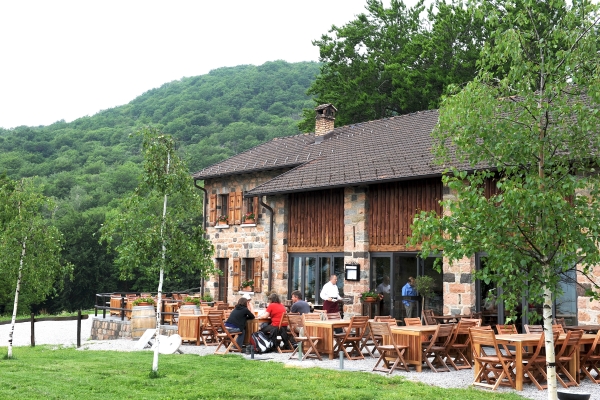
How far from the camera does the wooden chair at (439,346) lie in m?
11.3

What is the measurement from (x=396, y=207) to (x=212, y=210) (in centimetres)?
845

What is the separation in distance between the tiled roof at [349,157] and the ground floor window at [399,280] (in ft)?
6.79

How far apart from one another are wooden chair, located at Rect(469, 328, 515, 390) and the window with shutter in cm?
1097

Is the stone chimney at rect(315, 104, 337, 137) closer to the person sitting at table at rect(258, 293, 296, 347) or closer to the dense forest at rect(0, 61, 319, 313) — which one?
the person sitting at table at rect(258, 293, 296, 347)

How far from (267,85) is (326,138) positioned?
124 ft

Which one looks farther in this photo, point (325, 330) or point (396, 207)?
point (396, 207)

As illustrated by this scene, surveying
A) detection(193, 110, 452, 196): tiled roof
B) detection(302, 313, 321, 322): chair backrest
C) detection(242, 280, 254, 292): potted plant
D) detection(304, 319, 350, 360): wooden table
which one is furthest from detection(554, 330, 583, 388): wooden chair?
detection(242, 280, 254, 292): potted plant

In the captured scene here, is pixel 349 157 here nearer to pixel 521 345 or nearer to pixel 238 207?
pixel 238 207

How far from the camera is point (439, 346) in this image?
1173 cm

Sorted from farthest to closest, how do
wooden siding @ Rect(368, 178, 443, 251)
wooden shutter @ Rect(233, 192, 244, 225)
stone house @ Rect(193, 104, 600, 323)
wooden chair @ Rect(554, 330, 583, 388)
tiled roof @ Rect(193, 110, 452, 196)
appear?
wooden shutter @ Rect(233, 192, 244, 225)
tiled roof @ Rect(193, 110, 452, 196)
wooden siding @ Rect(368, 178, 443, 251)
stone house @ Rect(193, 104, 600, 323)
wooden chair @ Rect(554, 330, 583, 388)

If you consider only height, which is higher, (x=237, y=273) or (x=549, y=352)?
(x=237, y=273)

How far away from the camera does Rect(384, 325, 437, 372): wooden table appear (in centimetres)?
1137

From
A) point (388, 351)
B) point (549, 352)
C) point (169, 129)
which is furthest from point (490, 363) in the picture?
point (169, 129)

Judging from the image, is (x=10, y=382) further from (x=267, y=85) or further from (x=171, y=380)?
(x=267, y=85)
